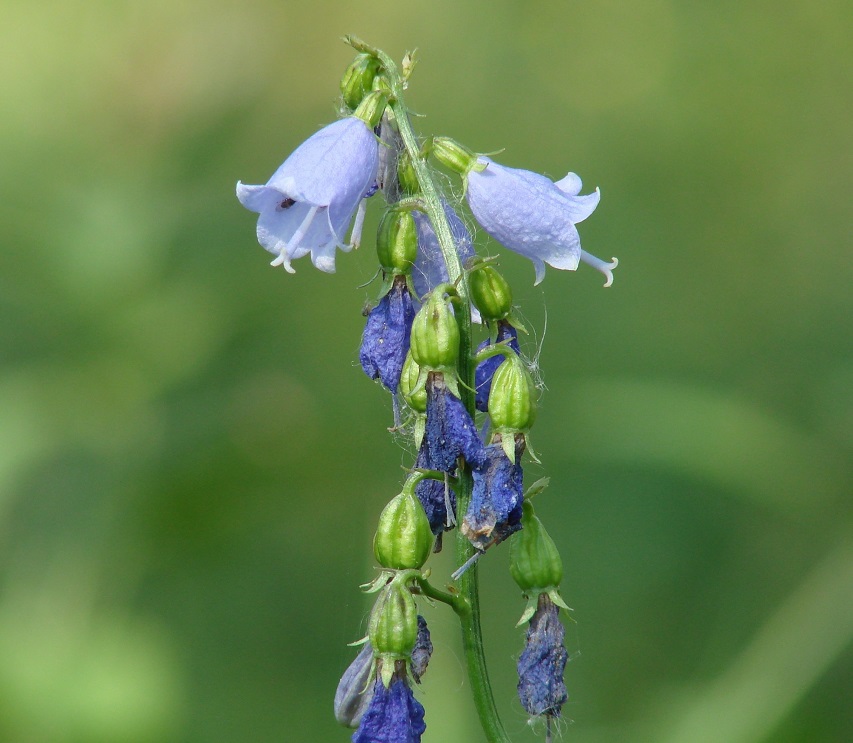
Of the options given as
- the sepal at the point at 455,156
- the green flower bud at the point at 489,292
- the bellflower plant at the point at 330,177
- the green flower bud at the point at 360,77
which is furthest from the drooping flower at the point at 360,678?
the green flower bud at the point at 360,77

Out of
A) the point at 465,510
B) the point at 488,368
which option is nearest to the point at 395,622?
the point at 465,510

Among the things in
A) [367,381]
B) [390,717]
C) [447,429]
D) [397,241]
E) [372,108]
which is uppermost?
[367,381]

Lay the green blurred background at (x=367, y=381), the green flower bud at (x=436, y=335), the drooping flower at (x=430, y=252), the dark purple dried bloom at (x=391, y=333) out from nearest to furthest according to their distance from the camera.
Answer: the green flower bud at (x=436, y=335), the dark purple dried bloom at (x=391, y=333), the drooping flower at (x=430, y=252), the green blurred background at (x=367, y=381)

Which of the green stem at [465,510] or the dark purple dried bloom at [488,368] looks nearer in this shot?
the green stem at [465,510]

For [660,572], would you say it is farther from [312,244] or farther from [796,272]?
[312,244]

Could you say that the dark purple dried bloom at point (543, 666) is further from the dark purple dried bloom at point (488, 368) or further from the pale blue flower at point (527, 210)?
the pale blue flower at point (527, 210)

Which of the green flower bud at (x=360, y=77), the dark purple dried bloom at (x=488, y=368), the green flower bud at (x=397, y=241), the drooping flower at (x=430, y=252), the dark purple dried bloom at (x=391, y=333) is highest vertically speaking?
the green flower bud at (x=360, y=77)

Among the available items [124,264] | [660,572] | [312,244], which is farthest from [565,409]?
[312,244]

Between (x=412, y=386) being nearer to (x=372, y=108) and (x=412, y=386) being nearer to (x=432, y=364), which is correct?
(x=432, y=364)

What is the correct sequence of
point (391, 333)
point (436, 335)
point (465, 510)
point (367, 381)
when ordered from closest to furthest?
point (436, 335) → point (465, 510) → point (391, 333) → point (367, 381)
